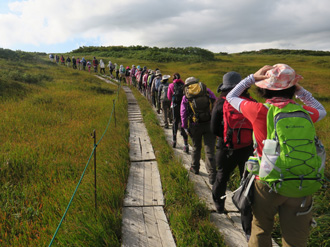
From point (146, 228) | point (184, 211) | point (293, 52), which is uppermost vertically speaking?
point (293, 52)

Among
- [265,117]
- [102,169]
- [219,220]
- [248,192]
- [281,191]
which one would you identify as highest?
[265,117]

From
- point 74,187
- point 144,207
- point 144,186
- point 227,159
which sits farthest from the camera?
point 144,186

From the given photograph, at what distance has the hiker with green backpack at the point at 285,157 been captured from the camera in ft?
5.42

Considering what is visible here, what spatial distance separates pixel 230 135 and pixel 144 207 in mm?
1841

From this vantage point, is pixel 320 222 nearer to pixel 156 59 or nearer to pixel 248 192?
pixel 248 192

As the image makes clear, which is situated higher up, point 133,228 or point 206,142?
point 206,142

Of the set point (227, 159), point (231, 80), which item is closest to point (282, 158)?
point (227, 159)

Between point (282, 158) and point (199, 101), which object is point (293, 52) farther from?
point (282, 158)

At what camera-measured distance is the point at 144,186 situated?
13.6ft

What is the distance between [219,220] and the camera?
3213mm

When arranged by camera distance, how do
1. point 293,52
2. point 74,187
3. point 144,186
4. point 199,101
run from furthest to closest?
1. point 293,52
2. point 144,186
3. point 199,101
4. point 74,187

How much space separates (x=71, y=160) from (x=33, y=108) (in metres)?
5.60

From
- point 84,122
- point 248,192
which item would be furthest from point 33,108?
point 248,192

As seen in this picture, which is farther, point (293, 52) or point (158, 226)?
point (293, 52)
